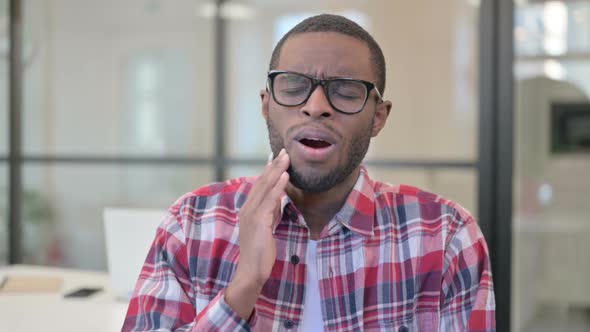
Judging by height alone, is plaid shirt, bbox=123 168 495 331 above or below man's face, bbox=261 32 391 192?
below

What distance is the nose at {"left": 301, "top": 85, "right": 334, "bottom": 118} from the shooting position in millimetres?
1128

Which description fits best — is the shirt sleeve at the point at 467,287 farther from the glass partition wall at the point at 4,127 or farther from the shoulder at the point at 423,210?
the glass partition wall at the point at 4,127

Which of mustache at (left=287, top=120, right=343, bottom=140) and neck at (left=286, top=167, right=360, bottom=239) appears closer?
mustache at (left=287, top=120, right=343, bottom=140)

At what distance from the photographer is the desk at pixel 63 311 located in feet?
5.89

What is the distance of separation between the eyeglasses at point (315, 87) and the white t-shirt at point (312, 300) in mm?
273

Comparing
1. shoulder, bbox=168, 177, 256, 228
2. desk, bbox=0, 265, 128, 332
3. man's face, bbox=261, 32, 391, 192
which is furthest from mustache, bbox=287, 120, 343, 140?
desk, bbox=0, 265, 128, 332

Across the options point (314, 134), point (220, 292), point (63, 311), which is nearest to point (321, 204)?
point (314, 134)

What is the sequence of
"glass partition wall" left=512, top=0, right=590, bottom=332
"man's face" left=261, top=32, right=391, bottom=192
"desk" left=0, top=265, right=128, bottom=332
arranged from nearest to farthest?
"man's face" left=261, top=32, right=391, bottom=192
"desk" left=0, top=265, right=128, bottom=332
"glass partition wall" left=512, top=0, right=590, bottom=332

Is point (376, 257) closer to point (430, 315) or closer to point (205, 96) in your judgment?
point (430, 315)

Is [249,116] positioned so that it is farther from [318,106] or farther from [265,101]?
[318,106]

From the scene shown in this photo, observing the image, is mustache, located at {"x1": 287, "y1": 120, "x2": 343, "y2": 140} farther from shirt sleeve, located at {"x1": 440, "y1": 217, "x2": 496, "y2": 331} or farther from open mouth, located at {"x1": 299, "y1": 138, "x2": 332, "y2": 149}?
shirt sleeve, located at {"x1": 440, "y1": 217, "x2": 496, "y2": 331}

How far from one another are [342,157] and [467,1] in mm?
2231

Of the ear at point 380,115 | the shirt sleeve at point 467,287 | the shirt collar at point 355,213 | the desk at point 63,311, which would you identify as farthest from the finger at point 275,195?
the desk at point 63,311

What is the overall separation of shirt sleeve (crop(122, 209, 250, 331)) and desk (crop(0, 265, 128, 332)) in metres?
0.68
